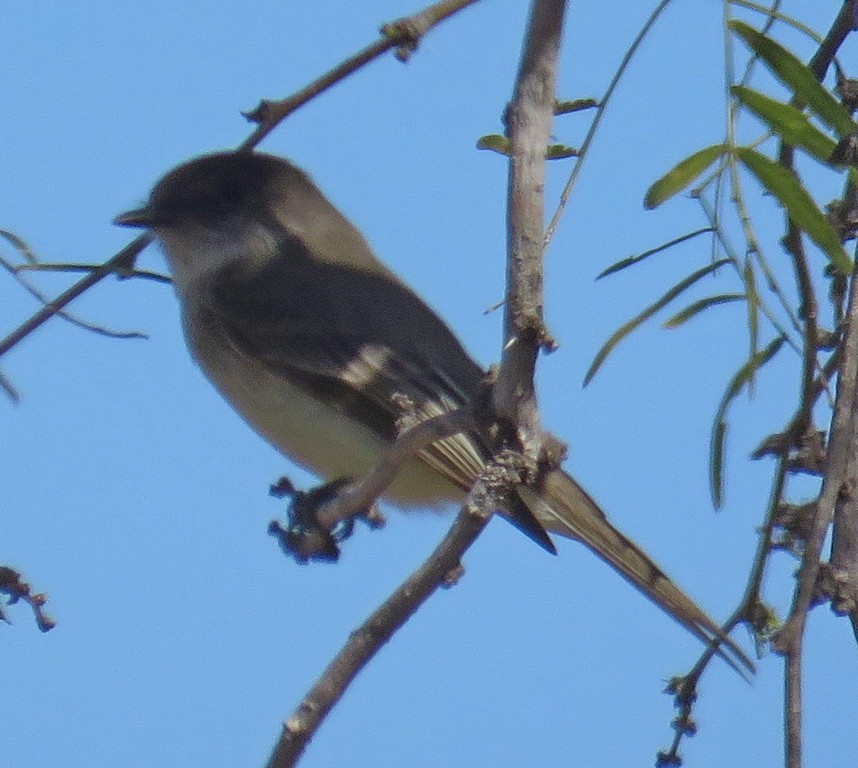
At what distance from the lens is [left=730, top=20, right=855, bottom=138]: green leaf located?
251cm

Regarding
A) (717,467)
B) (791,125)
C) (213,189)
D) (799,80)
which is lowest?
(717,467)

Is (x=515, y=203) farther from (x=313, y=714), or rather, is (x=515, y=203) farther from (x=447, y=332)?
(x=447, y=332)

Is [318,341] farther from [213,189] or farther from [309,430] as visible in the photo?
[213,189]

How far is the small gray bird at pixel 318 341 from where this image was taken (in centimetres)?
427

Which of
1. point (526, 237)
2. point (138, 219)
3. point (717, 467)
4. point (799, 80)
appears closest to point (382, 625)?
point (526, 237)

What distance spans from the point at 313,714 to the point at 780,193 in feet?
3.46

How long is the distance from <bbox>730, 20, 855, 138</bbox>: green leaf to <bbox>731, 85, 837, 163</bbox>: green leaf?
0.16ft

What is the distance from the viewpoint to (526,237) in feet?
7.43

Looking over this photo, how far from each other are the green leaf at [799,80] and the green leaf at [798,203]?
16cm

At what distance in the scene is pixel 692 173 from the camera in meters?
2.45

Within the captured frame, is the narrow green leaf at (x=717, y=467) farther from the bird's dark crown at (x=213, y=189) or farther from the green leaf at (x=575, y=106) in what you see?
the bird's dark crown at (x=213, y=189)

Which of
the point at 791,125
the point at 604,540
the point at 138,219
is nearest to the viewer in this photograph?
the point at 791,125

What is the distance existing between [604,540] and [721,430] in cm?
154

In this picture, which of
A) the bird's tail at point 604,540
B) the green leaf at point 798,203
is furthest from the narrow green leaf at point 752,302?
the bird's tail at point 604,540
